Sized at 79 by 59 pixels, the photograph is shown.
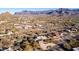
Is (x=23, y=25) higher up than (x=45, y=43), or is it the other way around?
(x=23, y=25)

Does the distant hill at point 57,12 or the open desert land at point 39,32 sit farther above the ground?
the distant hill at point 57,12

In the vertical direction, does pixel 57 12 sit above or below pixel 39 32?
above

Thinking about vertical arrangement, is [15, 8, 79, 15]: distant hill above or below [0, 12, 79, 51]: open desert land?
above

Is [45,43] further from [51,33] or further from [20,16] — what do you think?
[20,16]
